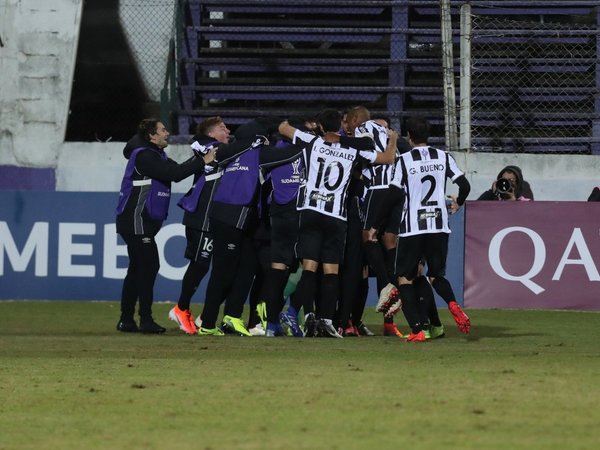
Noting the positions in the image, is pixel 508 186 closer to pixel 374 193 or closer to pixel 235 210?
pixel 374 193

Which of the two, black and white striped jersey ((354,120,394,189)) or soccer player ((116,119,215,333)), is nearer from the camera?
black and white striped jersey ((354,120,394,189))

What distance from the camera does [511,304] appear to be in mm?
16234

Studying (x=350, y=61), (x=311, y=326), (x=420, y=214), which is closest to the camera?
(x=420, y=214)

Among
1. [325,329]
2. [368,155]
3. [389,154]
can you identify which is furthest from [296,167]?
Answer: [325,329]

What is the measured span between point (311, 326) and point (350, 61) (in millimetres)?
9952

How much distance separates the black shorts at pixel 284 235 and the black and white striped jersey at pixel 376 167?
722 mm

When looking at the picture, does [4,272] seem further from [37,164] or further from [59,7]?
[59,7]

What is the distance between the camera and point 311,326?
39.7 ft

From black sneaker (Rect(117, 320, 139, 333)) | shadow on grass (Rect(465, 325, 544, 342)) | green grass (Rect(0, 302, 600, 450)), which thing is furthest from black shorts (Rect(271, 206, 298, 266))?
shadow on grass (Rect(465, 325, 544, 342))

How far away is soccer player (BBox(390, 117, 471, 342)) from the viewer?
11.6 m

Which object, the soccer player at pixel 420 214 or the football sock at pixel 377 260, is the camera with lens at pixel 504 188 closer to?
the football sock at pixel 377 260

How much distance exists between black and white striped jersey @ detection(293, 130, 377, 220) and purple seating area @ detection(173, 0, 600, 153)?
864 centimetres

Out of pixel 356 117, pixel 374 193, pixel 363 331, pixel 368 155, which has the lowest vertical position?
pixel 363 331

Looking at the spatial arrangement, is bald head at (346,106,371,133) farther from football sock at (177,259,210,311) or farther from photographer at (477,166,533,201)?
photographer at (477,166,533,201)
